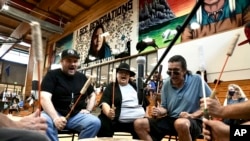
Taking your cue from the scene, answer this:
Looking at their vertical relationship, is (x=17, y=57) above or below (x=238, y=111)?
above

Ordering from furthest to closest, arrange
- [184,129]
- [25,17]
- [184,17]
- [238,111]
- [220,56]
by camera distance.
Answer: [25,17] < [184,17] < [220,56] < [184,129] < [238,111]

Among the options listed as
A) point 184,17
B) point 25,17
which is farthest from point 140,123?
point 25,17

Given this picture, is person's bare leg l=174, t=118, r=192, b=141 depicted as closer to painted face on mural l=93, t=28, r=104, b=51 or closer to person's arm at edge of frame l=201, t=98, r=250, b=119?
person's arm at edge of frame l=201, t=98, r=250, b=119

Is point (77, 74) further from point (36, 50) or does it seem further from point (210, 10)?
point (210, 10)

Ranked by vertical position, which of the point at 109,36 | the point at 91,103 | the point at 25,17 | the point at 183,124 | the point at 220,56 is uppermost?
the point at 25,17

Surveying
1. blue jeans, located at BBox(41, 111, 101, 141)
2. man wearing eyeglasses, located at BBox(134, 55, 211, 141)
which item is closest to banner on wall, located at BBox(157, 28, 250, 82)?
man wearing eyeglasses, located at BBox(134, 55, 211, 141)

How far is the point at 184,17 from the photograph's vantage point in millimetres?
5379

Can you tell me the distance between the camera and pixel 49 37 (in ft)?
37.1

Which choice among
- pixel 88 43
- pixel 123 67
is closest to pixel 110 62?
pixel 88 43

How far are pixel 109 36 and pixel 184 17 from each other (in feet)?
10.3

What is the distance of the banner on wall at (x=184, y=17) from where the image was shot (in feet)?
15.0

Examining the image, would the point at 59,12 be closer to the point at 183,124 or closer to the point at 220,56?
the point at 220,56

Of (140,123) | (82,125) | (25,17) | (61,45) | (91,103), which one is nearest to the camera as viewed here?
(82,125)

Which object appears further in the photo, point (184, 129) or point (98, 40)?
point (98, 40)
